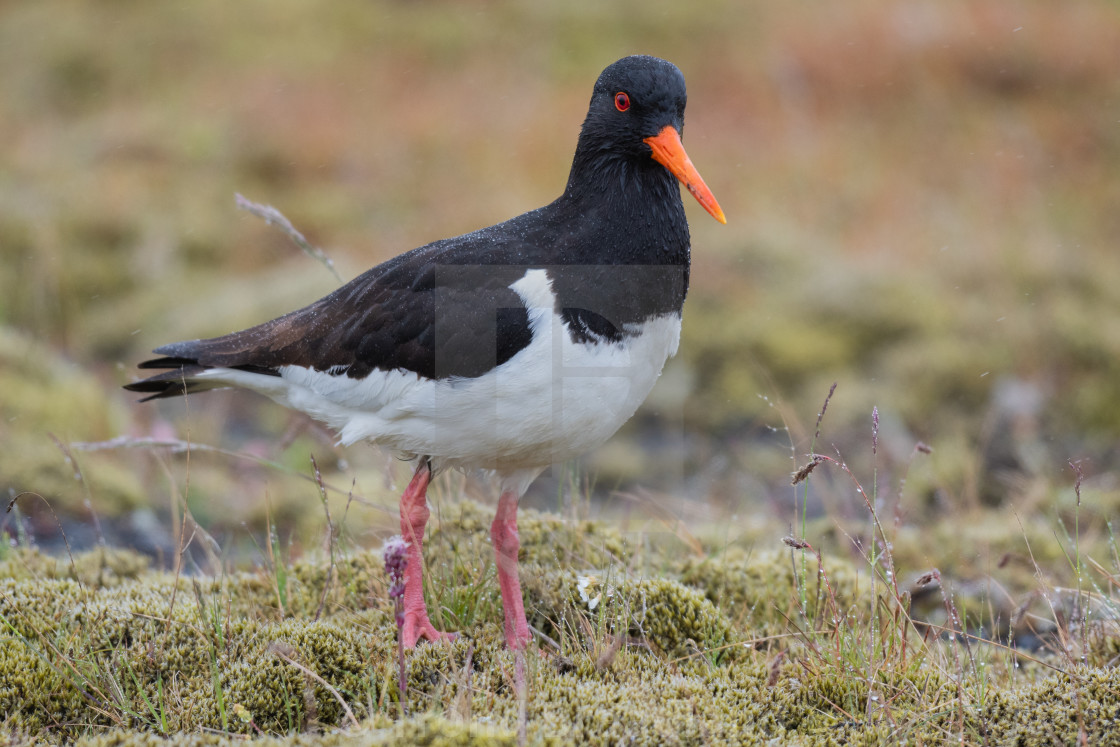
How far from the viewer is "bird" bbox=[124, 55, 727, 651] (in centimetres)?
405

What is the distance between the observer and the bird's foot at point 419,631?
4.32 m

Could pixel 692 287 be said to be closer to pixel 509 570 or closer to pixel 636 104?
pixel 636 104

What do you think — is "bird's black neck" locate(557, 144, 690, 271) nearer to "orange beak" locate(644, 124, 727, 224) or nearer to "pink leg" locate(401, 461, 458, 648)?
"orange beak" locate(644, 124, 727, 224)

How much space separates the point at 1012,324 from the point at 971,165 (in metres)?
4.21

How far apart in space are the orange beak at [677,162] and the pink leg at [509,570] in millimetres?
1609

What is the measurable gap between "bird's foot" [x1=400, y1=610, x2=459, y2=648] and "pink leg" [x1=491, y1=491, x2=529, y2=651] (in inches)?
9.7

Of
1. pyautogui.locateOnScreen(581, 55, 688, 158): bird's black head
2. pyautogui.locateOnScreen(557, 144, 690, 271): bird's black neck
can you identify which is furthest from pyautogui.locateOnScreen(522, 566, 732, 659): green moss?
pyautogui.locateOnScreen(581, 55, 688, 158): bird's black head

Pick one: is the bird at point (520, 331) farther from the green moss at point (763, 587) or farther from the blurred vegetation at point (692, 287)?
the green moss at point (763, 587)

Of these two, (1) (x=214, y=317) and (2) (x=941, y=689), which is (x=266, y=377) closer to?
(2) (x=941, y=689)

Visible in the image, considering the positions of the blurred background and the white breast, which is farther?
the blurred background

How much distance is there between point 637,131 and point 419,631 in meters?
2.38

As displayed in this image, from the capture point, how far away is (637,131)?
4.37m

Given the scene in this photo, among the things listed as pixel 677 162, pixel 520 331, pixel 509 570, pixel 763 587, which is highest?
pixel 677 162

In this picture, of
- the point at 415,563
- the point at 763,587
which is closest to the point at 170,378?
the point at 415,563
